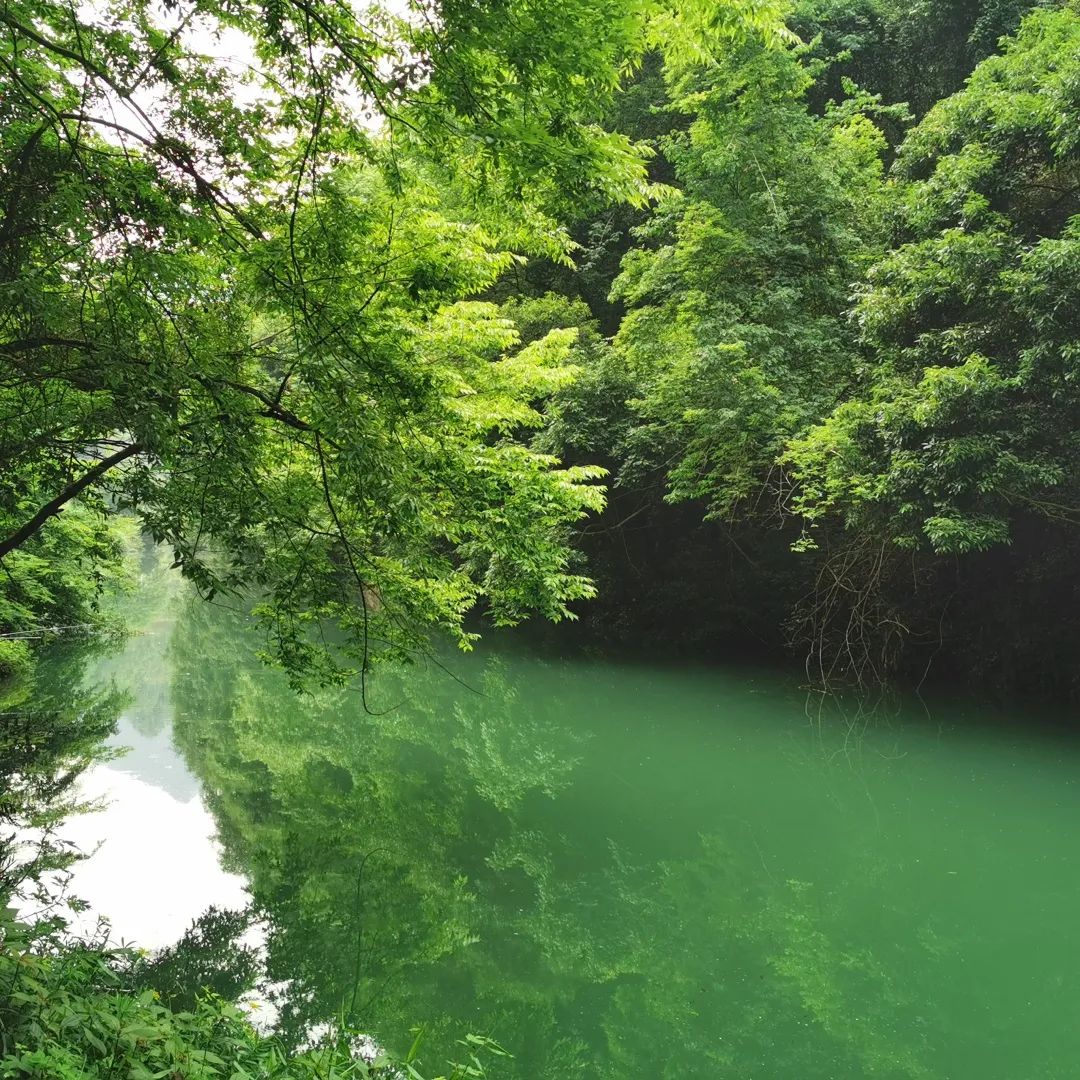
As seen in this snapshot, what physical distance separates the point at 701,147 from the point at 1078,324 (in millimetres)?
6349

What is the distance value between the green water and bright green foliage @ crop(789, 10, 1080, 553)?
2.75 m

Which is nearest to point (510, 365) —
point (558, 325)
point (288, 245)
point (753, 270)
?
point (288, 245)

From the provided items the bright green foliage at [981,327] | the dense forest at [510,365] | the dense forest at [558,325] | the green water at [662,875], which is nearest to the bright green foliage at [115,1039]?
the dense forest at [510,365]

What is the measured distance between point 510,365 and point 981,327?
5.09 metres

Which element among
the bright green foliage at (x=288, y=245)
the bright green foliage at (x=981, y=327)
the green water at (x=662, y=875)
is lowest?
the green water at (x=662, y=875)

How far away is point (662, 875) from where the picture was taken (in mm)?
6574

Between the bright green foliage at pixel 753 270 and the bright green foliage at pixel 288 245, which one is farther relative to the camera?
the bright green foliage at pixel 753 270

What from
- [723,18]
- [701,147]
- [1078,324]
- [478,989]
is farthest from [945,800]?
[701,147]

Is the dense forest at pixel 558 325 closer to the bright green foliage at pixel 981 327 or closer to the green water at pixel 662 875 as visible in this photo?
the bright green foliage at pixel 981 327

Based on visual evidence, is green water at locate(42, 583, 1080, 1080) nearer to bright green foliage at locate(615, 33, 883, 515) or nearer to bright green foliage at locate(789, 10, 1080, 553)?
bright green foliage at locate(789, 10, 1080, 553)

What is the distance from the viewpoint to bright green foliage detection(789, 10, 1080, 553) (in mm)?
8062

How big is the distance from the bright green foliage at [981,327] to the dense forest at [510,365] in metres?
0.05

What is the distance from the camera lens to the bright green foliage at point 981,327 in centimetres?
806

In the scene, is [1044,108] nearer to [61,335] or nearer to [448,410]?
[448,410]
